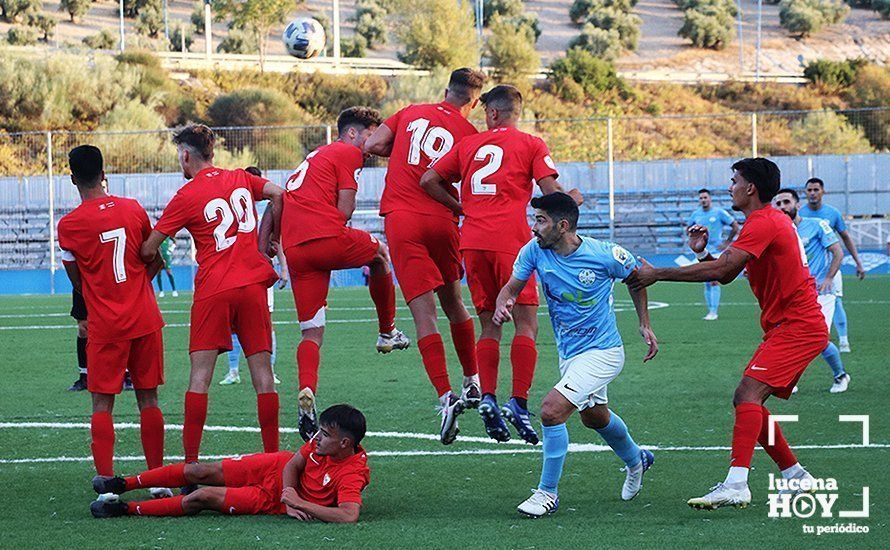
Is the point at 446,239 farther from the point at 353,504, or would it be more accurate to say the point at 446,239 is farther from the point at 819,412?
the point at 819,412

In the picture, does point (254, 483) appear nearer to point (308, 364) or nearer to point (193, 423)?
point (193, 423)

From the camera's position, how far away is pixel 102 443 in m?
7.71

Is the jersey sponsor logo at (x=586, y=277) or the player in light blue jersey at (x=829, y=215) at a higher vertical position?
the jersey sponsor logo at (x=586, y=277)

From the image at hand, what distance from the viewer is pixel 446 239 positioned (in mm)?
9305

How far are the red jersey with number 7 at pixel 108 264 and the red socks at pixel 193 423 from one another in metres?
0.51

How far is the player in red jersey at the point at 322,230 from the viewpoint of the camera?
934 cm

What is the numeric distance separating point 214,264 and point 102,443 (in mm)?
1268

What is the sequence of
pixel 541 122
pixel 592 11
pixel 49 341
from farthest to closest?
pixel 592 11 < pixel 541 122 < pixel 49 341

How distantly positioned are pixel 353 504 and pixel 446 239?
2.75 metres

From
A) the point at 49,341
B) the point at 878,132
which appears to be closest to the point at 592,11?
the point at 878,132

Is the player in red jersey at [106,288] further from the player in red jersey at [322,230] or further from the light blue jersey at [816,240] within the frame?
the light blue jersey at [816,240]

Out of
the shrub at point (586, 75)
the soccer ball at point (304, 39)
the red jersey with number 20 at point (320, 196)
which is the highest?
the shrub at point (586, 75)

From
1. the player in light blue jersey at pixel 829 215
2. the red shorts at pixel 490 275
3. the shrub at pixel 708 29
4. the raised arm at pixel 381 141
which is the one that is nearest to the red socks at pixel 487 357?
the red shorts at pixel 490 275

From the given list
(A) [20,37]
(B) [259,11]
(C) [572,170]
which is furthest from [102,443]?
(A) [20,37]
